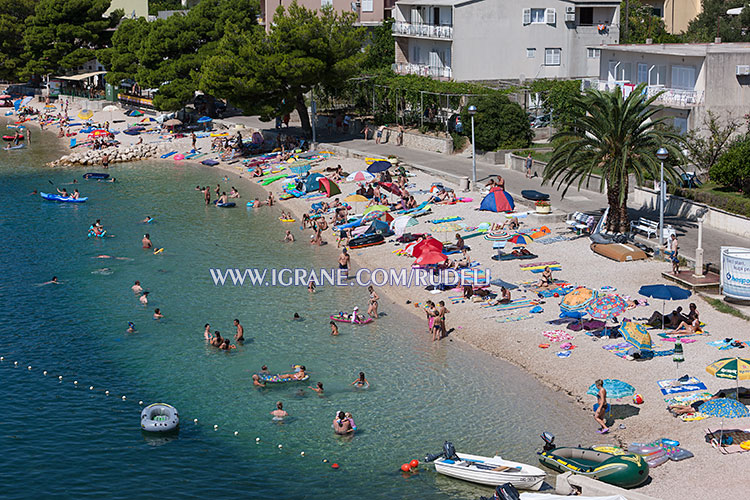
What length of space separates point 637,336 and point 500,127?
31.2 m

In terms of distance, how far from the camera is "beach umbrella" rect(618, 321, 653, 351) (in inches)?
1165

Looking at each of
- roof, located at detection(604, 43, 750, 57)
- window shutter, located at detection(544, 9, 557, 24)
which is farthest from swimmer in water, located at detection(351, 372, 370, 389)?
window shutter, located at detection(544, 9, 557, 24)

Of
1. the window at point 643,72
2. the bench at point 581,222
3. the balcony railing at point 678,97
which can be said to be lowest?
the bench at point 581,222

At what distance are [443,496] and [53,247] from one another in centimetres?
3186

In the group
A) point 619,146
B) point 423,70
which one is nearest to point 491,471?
point 619,146

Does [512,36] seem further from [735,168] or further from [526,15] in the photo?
[735,168]

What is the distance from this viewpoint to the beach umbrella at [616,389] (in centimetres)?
2627

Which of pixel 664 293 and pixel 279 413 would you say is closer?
pixel 279 413

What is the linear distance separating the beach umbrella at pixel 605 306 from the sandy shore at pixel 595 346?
0.92m

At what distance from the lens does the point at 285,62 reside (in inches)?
2539

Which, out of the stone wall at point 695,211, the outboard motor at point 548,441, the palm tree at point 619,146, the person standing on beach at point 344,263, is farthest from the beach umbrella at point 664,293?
the person standing on beach at point 344,263

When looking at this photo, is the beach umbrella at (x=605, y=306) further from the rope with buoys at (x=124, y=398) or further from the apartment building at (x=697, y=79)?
the apartment building at (x=697, y=79)

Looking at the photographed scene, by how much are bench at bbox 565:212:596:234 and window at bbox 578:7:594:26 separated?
33.7 m

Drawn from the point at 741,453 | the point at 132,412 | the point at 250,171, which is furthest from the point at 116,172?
the point at 741,453
